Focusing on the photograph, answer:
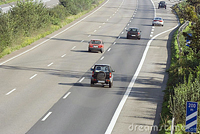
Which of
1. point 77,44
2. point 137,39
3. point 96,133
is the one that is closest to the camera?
point 96,133

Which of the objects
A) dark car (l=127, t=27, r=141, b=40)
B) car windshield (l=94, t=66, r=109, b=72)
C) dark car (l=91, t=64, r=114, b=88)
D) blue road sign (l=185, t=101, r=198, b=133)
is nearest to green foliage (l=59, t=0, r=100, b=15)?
dark car (l=127, t=27, r=141, b=40)

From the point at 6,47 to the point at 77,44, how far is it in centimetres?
1055

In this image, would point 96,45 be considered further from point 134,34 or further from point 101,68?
point 101,68

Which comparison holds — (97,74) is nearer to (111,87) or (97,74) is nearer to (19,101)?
(111,87)

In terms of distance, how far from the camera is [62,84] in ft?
104

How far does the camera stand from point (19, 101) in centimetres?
2614

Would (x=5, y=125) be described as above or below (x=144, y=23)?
above

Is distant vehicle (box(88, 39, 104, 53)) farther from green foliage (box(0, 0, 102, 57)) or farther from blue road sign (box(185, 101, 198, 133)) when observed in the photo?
blue road sign (box(185, 101, 198, 133))

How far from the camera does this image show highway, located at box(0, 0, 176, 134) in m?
22.0

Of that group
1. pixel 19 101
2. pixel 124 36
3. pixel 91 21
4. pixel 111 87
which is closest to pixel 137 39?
pixel 124 36

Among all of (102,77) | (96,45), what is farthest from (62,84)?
(96,45)

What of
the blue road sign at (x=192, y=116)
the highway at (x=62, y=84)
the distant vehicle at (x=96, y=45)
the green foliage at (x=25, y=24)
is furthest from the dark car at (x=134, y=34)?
the blue road sign at (x=192, y=116)

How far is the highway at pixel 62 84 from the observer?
2197cm

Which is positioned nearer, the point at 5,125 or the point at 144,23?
the point at 5,125
